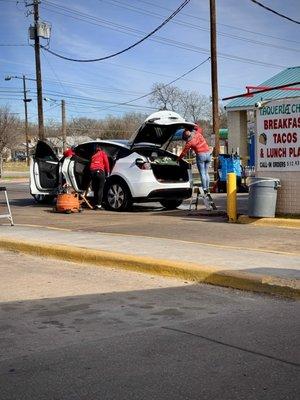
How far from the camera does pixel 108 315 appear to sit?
18.3ft

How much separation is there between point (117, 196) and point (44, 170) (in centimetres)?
303

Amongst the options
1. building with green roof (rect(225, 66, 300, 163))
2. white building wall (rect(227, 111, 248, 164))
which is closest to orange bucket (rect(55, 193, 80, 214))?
building with green roof (rect(225, 66, 300, 163))

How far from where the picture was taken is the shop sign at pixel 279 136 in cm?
1100

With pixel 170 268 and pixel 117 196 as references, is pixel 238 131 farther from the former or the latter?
pixel 170 268

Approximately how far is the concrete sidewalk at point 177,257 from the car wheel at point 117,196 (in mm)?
3415

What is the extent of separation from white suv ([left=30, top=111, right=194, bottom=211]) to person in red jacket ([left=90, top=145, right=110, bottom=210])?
167 millimetres

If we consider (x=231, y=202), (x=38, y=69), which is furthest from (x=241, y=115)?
(x=231, y=202)

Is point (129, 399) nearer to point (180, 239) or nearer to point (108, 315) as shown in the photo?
point (108, 315)

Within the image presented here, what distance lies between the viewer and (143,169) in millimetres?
13227

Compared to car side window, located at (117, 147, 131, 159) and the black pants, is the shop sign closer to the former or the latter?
car side window, located at (117, 147, 131, 159)

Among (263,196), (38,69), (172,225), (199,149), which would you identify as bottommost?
(172,225)

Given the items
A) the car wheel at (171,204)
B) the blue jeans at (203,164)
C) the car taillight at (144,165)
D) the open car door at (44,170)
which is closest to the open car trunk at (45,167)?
the open car door at (44,170)

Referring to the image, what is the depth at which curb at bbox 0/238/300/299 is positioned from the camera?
20.7 ft

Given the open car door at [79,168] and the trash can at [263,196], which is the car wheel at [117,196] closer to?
the open car door at [79,168]
